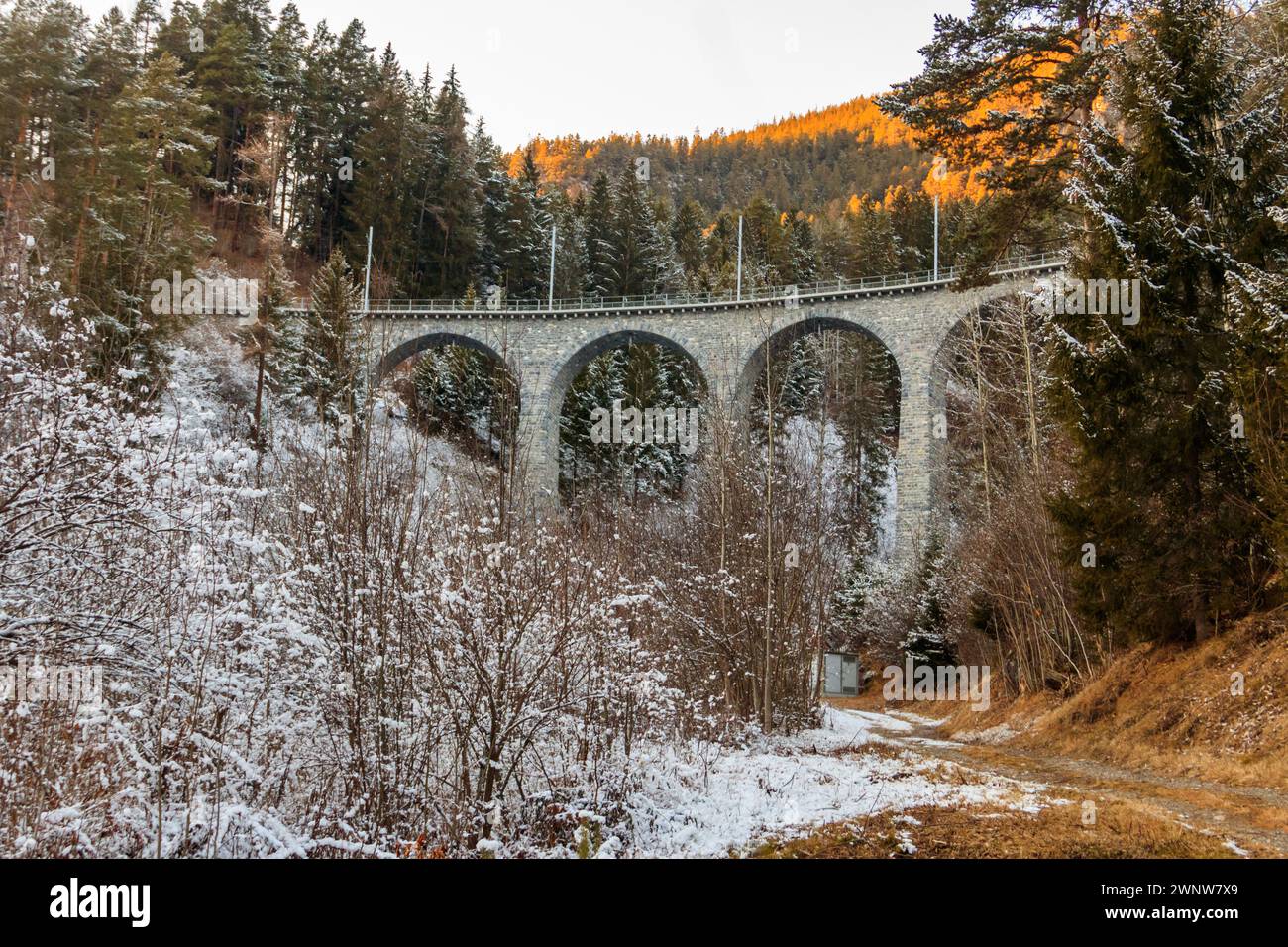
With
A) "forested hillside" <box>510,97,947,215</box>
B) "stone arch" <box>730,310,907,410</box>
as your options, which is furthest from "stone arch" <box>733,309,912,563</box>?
"forested hillside" <box>510,97,947,215</box>

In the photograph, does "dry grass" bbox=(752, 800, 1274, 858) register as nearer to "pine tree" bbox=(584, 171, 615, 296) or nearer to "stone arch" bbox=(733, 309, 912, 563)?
"stone arch" bbox=(733, 309, 912, 563)

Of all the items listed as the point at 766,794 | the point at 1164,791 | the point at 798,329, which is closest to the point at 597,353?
the point at 798,329

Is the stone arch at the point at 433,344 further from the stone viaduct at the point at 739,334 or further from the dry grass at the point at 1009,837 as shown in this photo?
the dry grass at the point at 1009,837

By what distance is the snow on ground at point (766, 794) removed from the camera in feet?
16.2

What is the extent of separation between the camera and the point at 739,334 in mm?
33375

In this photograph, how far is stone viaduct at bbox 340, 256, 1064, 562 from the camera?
29.0 metres

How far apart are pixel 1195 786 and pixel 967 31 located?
10.7m

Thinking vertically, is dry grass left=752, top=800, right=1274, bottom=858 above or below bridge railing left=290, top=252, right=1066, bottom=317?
below

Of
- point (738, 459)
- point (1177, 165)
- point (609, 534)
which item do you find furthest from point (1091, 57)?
point (609, 534)

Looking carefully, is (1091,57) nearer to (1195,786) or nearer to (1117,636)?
(1117,636)

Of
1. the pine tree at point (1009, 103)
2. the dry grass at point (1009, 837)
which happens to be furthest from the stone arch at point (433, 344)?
the dry grass at point (1009, 837)

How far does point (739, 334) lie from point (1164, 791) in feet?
93.1

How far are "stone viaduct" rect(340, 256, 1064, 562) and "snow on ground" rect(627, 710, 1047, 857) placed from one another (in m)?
20.4

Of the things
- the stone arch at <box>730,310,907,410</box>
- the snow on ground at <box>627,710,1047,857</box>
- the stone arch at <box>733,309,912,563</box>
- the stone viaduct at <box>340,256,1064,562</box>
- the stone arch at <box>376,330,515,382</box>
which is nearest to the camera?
the snow on ground at <box>627,710,1047,857</box>
